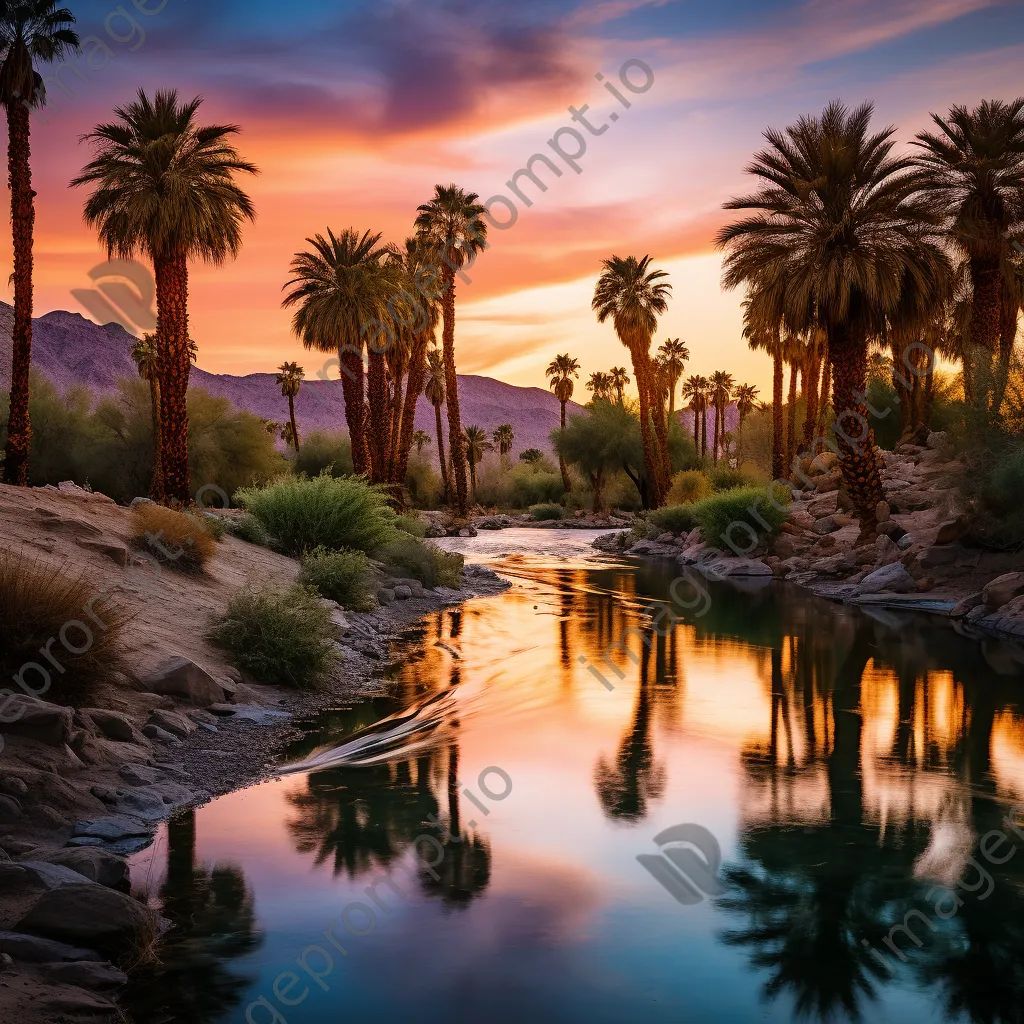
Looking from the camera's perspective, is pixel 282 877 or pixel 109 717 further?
pixel 109 717

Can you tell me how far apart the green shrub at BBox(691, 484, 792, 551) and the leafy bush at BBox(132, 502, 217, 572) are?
76.3ft

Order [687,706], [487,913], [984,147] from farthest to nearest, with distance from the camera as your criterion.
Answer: [984,147] < [687,706] < [487,913]

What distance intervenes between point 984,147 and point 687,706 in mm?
22580

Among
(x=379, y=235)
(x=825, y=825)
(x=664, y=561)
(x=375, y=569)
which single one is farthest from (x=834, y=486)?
(x=825, y=825)

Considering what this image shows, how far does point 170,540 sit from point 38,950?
12.6m

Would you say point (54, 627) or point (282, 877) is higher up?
point (54, 627)

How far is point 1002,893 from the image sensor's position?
7688mm

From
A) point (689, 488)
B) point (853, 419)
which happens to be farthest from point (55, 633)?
point (689, 488)

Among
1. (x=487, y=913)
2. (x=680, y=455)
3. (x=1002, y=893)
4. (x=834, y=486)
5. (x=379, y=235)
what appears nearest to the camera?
(x=487, y=913)

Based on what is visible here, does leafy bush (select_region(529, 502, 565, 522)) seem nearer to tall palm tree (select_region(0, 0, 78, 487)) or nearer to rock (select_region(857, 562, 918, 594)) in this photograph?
rock (select_region(857, 562, 918, 594))

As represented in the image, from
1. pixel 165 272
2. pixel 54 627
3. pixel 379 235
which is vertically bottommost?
pixel 54 627

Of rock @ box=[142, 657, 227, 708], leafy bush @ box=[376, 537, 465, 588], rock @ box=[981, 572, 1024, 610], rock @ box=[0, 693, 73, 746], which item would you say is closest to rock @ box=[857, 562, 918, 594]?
rock @ box=[981, 572, 1024, 610]

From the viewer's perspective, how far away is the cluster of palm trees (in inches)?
1046

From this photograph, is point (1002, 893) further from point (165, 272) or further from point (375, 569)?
point (165, 272)
